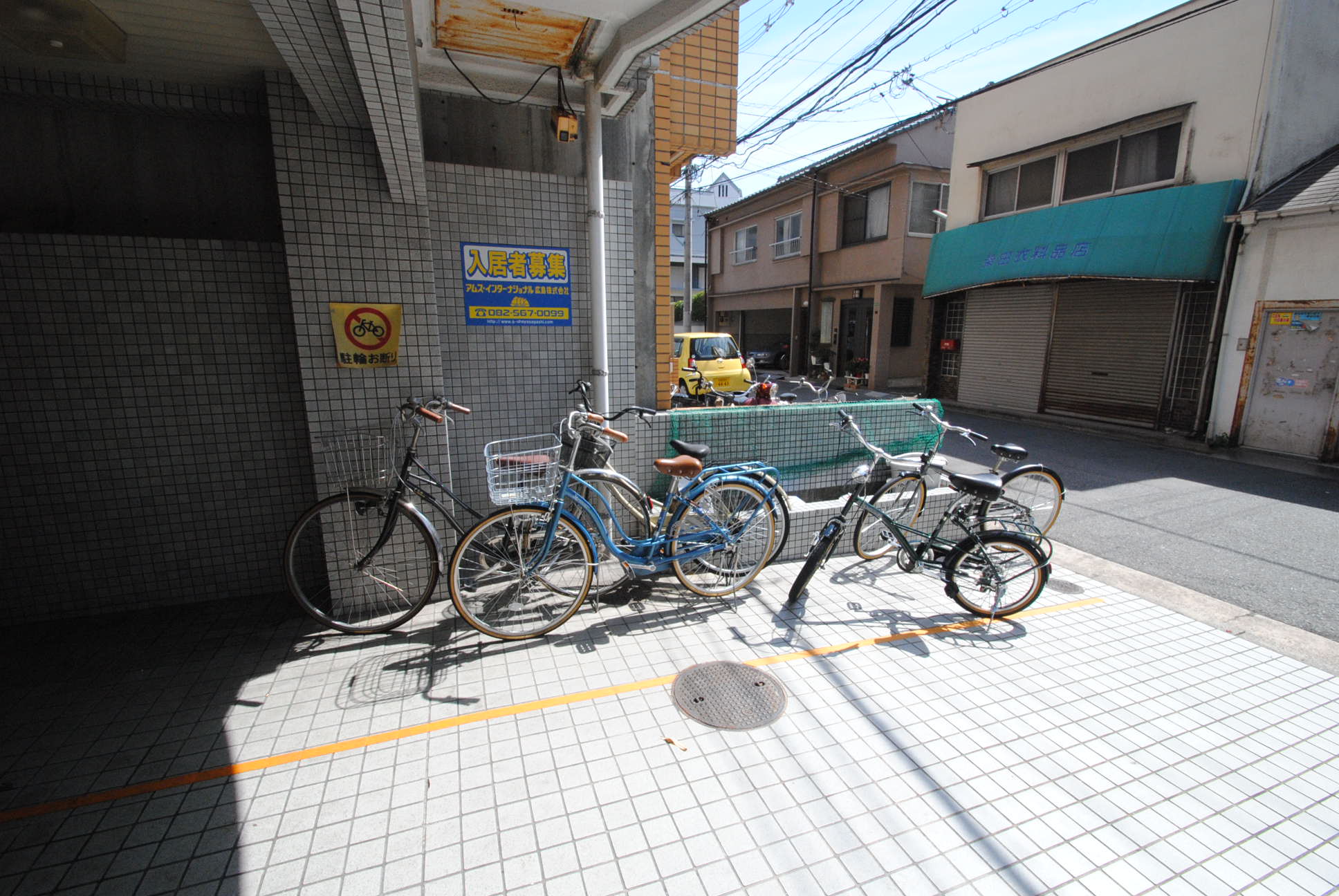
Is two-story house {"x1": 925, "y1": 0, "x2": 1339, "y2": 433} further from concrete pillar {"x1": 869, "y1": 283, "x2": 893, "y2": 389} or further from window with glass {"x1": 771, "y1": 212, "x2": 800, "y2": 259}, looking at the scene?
window with glass {"x1": 771, "y1": 212, "x2": 800, "y2": 259}

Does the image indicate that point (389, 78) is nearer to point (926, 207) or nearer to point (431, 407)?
point (431, 407)

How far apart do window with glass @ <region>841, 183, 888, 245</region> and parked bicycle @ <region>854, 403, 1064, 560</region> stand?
1305 cm

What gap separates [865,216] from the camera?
1773cm

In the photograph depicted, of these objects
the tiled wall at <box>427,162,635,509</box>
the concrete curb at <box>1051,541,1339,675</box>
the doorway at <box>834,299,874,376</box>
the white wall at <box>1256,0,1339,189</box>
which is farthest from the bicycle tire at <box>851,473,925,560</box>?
the doorway at <box>834,299,874,376</box>

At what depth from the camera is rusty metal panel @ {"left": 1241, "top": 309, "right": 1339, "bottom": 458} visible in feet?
28.1

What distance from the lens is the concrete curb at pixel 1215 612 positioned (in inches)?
151

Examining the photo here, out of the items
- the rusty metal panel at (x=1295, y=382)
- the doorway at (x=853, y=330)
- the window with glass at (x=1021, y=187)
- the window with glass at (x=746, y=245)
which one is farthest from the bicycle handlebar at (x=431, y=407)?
the window with glass at (x=746, y=245)

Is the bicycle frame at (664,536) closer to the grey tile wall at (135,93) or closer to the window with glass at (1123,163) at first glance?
the grey tile wall at (135,93)

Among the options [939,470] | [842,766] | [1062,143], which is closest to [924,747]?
[842,766]

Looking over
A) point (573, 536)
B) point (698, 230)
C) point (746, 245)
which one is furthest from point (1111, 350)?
point (698, 230)

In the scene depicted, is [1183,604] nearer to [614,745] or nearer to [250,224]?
[614,745]

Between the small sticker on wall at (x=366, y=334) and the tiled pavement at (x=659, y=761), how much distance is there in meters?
1.77

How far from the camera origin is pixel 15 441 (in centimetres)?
372

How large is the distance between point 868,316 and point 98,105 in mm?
17635
